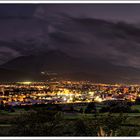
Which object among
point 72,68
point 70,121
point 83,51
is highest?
point 83,51

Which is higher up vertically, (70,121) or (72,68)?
(72,68)

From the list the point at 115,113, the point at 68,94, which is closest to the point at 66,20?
the point at 68,94

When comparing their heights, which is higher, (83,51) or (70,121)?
(83,51)

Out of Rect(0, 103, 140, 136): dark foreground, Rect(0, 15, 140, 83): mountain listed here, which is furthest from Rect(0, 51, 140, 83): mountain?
Rect(0, 103, 140, 136): dark foreground

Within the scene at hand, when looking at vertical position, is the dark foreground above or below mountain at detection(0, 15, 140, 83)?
below

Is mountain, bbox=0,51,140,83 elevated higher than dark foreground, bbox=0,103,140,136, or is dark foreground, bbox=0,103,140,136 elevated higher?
mountain, bbox=0,51,140,83

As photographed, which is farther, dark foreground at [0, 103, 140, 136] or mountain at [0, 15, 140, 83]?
mountain at [0, 15, 140, 83]

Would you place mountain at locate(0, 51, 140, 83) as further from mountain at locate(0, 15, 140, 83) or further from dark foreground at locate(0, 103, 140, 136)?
dark foreground at locate(0, 103, 140, 136)

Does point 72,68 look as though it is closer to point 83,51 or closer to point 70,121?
point 83,51

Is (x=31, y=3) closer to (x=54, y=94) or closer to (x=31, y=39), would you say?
(x=31, y=39)

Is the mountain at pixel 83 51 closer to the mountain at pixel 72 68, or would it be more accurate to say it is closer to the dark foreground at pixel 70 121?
the mountain at pixel 72 68

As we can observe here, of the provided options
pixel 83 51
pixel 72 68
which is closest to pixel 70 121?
pixel 72 68
